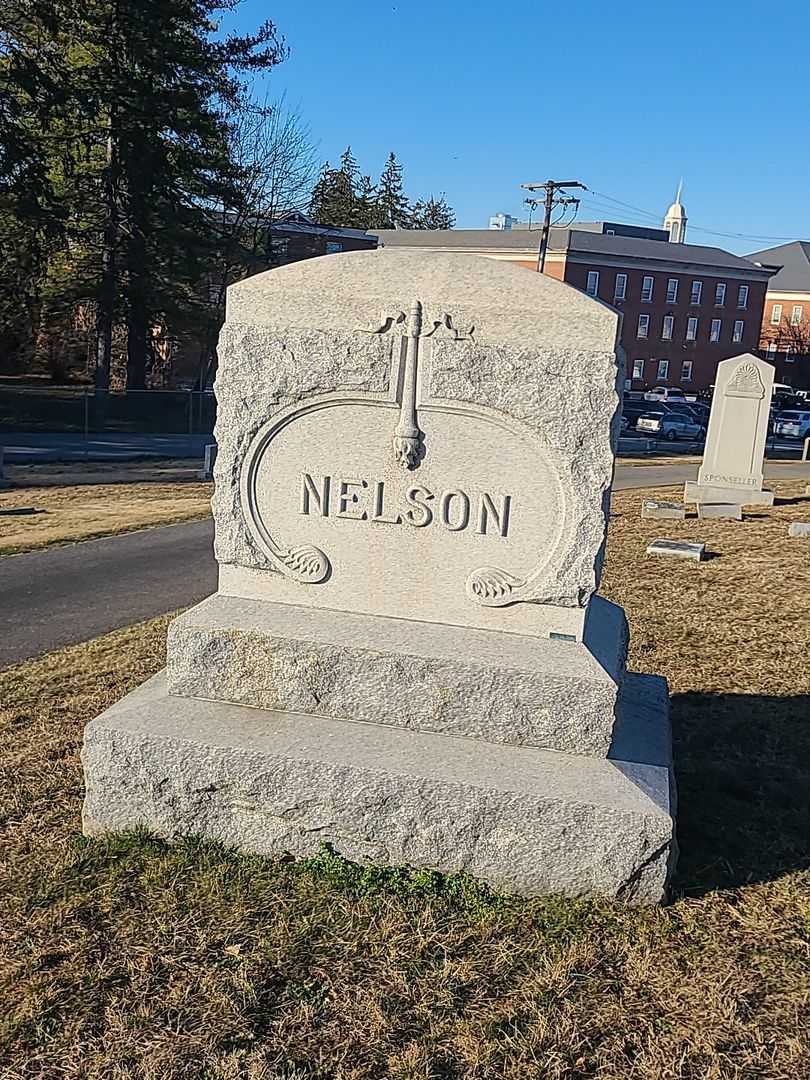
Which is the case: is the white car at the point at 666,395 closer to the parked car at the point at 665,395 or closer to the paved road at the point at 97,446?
the parked car at the point at 665,395

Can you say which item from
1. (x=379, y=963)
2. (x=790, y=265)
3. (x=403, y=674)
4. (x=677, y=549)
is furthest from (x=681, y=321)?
(x=379, y=963)

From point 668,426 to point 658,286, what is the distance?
22841mm

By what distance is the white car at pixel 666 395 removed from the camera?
163ft

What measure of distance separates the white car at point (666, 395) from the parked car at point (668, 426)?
12406 millimetres

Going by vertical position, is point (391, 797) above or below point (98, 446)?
above

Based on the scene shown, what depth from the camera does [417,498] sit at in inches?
148

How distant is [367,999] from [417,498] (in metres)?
1.88

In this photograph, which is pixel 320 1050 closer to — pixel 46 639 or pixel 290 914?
pixel 290 914

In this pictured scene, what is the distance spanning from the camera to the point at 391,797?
3.25 metres

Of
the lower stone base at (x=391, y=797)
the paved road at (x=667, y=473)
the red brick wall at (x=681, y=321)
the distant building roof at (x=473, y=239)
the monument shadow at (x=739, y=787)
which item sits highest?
the distant building roof at (x=473, y=239)

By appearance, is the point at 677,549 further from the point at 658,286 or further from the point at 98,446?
the point at 658,286

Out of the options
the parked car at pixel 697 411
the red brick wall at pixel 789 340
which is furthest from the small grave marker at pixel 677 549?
the red brick wall at pixel 789 340

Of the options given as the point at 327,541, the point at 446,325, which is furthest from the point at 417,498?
the point at 446,325

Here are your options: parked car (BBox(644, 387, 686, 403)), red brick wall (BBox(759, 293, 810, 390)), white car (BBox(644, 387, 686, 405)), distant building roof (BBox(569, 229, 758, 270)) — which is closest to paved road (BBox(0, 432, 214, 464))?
white car (BBox(644, 387, 686, 405))
